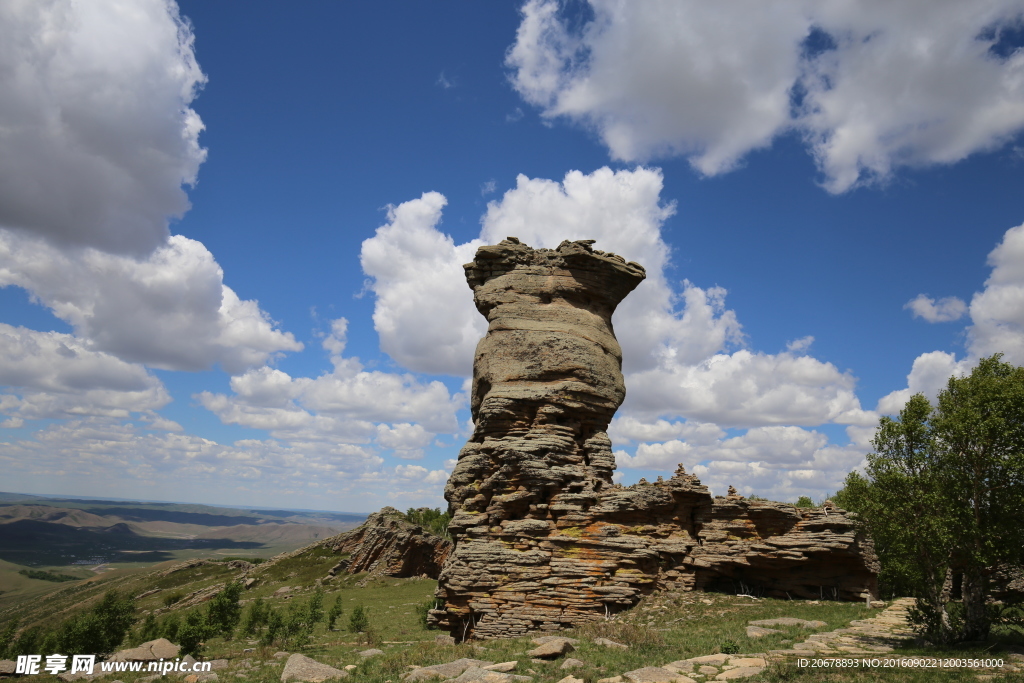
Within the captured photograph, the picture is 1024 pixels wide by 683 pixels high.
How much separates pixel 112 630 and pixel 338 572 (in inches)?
1588

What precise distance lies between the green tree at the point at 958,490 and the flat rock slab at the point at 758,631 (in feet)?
14.2

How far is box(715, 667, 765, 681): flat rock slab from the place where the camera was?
1290 cm

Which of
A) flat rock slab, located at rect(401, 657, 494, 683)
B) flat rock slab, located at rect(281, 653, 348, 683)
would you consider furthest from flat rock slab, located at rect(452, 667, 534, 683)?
flat rock slab, located at rect(281, 653, 348, 683)

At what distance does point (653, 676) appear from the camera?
13062 mm

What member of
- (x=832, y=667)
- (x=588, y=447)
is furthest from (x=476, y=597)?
(x=832, y=667)

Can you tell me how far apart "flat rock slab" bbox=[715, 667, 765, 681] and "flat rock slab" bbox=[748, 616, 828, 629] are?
23.9 ft

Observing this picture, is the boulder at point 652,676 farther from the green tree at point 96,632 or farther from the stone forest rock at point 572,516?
the green tree at point 96,632

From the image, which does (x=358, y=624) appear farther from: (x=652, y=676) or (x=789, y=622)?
(x=652, y=676)

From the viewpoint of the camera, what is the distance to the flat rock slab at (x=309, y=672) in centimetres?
1666

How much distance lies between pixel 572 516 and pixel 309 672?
38.8 feet

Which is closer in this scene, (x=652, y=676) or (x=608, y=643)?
(x=652, y=676)

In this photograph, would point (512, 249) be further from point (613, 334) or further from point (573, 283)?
point (613, 334)

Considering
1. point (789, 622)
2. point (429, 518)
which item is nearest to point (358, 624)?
point (789, 622)

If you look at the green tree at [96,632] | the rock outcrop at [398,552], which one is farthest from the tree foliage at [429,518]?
the green tree at [96,632]
